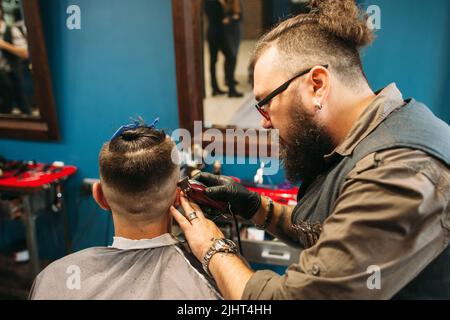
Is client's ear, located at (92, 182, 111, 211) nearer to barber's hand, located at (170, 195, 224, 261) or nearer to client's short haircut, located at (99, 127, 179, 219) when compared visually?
client's short haircut, located at (99, 127, 179, 219)

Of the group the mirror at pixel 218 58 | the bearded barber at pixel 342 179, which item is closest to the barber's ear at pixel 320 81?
the bearded barber at pixel 342 179

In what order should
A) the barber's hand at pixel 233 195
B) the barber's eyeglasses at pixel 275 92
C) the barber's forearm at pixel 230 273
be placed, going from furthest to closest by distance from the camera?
the barber's hand at pixel 233 195
the barber's eyeglasses at pixel 275 92
the barber's forearm at pixel 230 273

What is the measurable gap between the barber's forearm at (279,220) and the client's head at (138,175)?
16.1 inches

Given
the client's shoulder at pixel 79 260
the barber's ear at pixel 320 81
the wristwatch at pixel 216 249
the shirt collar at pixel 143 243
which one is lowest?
the client's shoulder at pixel 79 260

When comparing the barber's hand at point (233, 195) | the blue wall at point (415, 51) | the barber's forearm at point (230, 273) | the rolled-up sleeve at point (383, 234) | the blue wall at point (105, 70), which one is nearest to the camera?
the rolled-up sleeve at point (383, 234)

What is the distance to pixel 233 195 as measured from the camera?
1319mm

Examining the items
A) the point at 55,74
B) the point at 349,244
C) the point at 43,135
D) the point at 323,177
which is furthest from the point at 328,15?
the point at 43,135

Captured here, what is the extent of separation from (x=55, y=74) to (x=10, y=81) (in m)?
0.38

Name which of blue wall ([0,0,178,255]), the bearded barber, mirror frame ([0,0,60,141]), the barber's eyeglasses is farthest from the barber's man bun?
mirror frame ([0,0,60,141])

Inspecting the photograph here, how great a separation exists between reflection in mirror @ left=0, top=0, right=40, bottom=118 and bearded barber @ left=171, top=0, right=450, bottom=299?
201 cm

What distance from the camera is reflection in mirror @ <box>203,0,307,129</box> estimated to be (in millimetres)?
2117

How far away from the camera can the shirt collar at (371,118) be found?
0.96 meters

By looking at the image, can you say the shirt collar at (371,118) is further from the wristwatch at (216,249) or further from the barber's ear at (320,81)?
the wristwatch at (216,249)

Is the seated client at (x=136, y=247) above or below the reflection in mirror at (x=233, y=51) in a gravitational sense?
below
